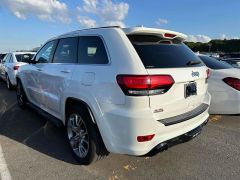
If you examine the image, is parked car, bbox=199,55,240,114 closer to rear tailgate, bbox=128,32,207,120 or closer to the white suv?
the white suv

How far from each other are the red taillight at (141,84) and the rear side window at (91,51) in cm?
46

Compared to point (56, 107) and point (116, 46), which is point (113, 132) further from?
point (56, 107)

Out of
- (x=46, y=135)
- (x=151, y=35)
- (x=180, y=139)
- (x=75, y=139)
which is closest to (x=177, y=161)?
(x=180, y=139)

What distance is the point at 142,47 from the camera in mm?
3355

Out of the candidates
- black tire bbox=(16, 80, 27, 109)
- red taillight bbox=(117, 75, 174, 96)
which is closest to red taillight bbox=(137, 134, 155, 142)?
red taillight bbox=(117, 75, 174, 96)

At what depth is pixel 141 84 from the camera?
298 cm

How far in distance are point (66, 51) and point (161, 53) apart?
169 cm

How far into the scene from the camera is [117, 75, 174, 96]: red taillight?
299cm

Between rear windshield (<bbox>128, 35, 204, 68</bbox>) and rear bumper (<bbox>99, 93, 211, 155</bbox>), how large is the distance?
590 millimetres

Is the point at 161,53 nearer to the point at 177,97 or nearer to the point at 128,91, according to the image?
the point at 177,97

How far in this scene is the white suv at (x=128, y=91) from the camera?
3.05 metres

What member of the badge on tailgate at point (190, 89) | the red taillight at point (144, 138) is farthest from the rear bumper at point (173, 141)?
the badge on tailgate at point (190, 89)

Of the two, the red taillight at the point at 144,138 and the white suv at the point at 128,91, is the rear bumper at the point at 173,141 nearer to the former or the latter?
the white suv at the point at 128,91

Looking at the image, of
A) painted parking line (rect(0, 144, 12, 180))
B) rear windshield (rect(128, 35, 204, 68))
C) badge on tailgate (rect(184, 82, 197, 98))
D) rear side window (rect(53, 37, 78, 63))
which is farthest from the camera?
rear side window (rect(53, 37, 78, 63))
